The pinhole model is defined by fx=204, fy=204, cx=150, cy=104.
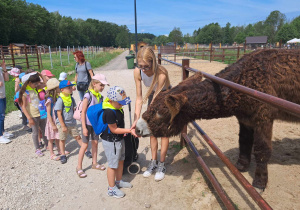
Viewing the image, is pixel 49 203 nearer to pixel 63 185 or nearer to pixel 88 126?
pixel 63 185

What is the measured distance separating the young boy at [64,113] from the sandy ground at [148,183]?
0.57 metres

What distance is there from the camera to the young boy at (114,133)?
2502 mm

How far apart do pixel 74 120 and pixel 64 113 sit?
24 centimetres

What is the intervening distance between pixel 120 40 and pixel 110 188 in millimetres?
114748

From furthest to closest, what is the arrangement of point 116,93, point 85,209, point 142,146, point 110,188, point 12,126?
point 12,126 → point 142,146 → point 110,188 → point 85,209 → point 116,93

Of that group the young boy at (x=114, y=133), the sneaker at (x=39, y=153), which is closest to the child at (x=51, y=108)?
the sneaker at (x=39, y=153)

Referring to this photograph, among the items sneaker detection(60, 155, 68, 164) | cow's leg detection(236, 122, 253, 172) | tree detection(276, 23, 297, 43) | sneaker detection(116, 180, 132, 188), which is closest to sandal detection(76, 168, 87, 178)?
Result: sneaker detection(60, 155, 68, 164)

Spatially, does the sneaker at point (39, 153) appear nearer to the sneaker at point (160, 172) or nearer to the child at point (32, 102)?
the child at point (32, 102)

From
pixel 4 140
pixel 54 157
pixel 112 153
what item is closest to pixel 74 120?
pixel 54 157

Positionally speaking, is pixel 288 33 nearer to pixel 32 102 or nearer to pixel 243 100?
pixel 243 100

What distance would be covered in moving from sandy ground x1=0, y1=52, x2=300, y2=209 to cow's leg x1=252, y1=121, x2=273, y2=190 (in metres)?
0.17

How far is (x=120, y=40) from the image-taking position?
110625 millimetres

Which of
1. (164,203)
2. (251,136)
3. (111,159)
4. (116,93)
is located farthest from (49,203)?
(251,136)

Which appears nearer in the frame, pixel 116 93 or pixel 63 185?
pixel 116 93
